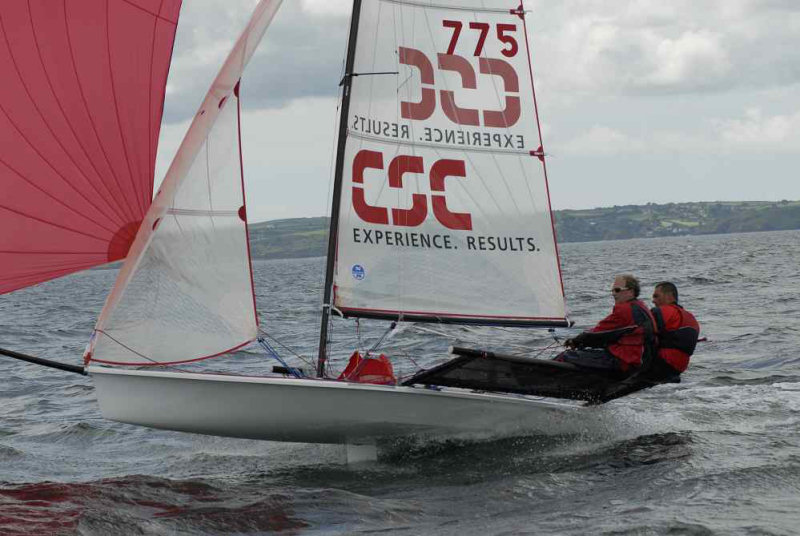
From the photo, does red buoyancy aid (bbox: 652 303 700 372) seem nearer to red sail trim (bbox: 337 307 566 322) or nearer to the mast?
red sail trim (bbox: 337 307 566 322)

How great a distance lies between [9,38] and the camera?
7.95 m

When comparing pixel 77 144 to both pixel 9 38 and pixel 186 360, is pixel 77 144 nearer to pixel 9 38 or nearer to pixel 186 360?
pixel 9 38

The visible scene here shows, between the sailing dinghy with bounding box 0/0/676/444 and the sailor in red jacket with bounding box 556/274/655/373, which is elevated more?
the sailing dinghy with bounding box 0/0/676/444

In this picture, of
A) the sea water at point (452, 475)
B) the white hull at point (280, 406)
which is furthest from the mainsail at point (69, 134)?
the sea water at point (452, 475)

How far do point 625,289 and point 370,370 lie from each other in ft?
7.82

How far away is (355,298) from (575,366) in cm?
200

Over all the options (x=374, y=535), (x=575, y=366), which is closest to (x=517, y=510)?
(x=374, y=535)

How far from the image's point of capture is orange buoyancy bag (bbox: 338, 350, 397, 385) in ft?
28.5

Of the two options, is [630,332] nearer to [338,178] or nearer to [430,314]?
[430,314]

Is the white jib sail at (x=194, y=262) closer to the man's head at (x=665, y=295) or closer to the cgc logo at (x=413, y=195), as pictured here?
the cgc logo at (x=413, y=195)

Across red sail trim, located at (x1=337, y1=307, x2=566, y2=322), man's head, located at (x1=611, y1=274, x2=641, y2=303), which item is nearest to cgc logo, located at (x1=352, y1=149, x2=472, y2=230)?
red sail trim, located at (x1=337, y1=307, x2=566, y2=322)

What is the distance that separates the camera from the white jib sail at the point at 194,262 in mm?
8055

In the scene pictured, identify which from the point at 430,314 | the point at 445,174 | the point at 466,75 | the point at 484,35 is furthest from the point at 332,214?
the point at 484,35

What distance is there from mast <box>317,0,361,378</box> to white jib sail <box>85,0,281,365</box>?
28.3 inches
